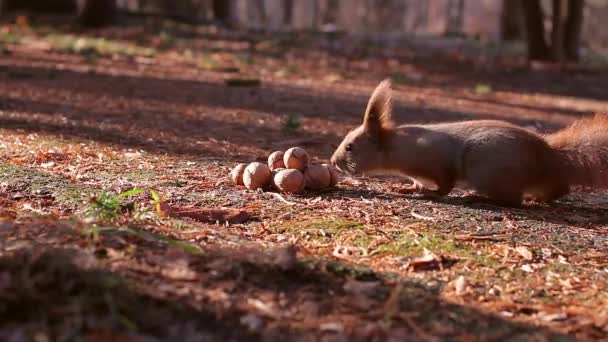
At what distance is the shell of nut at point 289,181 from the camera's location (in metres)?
4.55

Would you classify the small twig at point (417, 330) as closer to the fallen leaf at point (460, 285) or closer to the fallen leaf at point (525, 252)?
the fallen leaf at point (460, 285)

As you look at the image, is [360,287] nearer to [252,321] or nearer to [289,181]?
[252,321]

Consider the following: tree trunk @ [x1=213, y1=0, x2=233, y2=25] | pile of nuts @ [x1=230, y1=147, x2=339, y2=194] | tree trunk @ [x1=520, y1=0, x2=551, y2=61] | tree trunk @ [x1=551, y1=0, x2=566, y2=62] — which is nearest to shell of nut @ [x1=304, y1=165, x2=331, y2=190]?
pile of nuts @ [x1=230, y1=147, x2=339, y2=194]

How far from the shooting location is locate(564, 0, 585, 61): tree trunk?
53.2ft

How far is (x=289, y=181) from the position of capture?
14.9 feet

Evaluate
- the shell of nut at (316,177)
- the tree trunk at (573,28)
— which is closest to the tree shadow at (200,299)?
the shell of nut at (316,177)

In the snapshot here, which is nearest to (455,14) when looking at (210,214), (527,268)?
(210,214)

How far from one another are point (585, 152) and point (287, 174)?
1797mm

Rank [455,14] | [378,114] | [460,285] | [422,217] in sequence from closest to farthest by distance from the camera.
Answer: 1. [460,285]
2. [422,217]
3. [378,114]
4. [455,14]

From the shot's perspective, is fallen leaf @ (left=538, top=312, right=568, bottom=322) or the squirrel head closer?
fallen leaf @ (left=538, top=312, right=568, bottom=322)

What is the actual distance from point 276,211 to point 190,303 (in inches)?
60.4

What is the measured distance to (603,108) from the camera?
11703mm

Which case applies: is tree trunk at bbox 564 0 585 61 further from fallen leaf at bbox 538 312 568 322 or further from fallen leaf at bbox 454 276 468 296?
fallen leaf at bbox 538 312 568 322

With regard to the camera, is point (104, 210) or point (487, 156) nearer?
point (104, 210)
